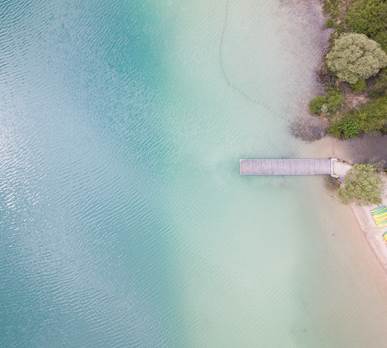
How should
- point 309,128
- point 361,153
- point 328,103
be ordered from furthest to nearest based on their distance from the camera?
point 309,128 → point 361,153 → point 328,103

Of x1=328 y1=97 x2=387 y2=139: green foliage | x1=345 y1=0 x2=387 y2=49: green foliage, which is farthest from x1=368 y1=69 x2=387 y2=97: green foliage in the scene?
x1=345 y1=0 x2=387 y2=49: green foliage

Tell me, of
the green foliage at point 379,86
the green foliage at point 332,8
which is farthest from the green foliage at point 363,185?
the green foliage at point 332,8

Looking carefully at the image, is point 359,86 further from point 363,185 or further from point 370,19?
point 363,185

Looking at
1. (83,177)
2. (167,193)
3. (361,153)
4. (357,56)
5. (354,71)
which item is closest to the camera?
(357,56)

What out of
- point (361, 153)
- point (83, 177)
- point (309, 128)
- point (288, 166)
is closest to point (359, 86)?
point (309, 128)

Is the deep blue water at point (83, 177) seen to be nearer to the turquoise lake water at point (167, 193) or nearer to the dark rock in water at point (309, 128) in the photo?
the turquoise lake water at point (167, 193)

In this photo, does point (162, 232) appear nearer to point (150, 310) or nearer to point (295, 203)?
point (150, 310)
